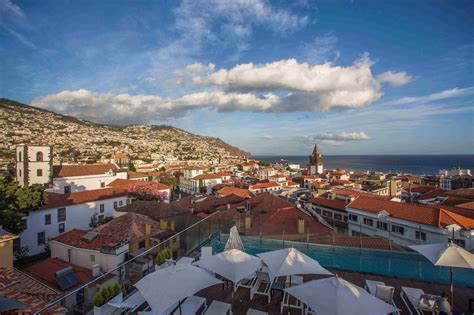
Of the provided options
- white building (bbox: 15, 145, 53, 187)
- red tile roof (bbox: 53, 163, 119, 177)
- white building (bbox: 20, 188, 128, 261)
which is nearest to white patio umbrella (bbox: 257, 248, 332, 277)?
white building (bbox: 20, 188, 128, 261)

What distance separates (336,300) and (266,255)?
249 centimetres

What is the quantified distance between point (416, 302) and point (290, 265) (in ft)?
10.3

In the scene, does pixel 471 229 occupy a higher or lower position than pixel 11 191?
lower

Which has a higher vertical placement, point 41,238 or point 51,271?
point 51,271

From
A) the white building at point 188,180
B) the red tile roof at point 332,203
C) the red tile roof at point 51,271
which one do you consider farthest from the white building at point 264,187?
the red tile roof at point 51,271

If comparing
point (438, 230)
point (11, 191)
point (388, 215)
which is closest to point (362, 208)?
point (388, 215)

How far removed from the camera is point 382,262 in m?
8.18

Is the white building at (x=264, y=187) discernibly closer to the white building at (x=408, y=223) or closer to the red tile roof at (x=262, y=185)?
the red tile roof at (x=262, y=185)

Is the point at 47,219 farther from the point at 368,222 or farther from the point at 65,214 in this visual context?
the point at 368,222

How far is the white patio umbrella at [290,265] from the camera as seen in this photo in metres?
5.80

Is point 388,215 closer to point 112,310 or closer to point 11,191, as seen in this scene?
point 112,310

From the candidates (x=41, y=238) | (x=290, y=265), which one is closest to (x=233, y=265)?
(x=290, y=265)

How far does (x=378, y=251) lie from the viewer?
877 centimetres

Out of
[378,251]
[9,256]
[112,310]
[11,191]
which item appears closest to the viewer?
[112,310]
